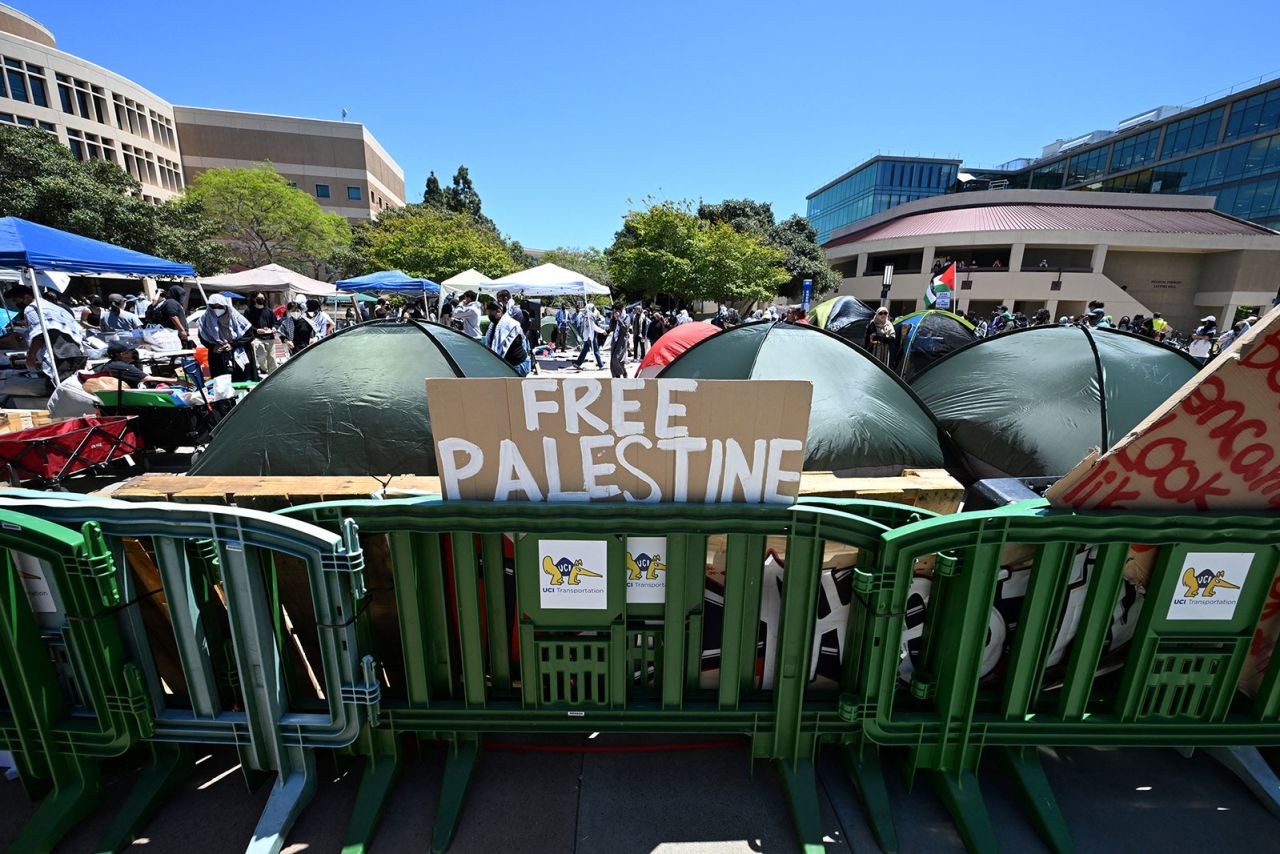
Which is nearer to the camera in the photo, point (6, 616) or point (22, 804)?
point (6, 616)

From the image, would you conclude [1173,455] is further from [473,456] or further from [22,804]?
[22,804]

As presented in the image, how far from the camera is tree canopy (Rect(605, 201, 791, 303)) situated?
27203 millimetres

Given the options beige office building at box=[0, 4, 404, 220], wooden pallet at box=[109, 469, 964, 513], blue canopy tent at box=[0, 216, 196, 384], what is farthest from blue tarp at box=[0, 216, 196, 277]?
beige office building at box=[0, 4, 404, 220]

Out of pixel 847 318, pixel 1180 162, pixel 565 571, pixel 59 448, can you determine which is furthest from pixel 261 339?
pixel 1180 162

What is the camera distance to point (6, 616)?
1.86 metres

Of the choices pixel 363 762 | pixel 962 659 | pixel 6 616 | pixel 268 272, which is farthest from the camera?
pixel 268 272

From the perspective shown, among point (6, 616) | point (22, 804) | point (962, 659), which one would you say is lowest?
point (22, 804)

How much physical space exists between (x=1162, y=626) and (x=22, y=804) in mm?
4652

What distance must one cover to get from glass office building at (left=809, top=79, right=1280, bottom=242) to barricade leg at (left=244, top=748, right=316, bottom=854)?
69579 millimetres

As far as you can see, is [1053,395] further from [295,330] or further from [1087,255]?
[1087,255]

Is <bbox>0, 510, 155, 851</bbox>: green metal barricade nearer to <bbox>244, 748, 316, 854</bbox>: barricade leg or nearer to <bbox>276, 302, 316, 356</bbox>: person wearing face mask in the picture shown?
<bbox>244, 748, 316, 854</bbox>: barricade leg

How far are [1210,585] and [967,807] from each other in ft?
4.19

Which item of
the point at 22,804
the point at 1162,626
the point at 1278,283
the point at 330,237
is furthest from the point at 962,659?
the point at 1278,283

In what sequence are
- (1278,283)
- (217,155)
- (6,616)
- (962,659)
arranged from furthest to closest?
(217,155) < (1278,283) < (962,659) < (6,616)
